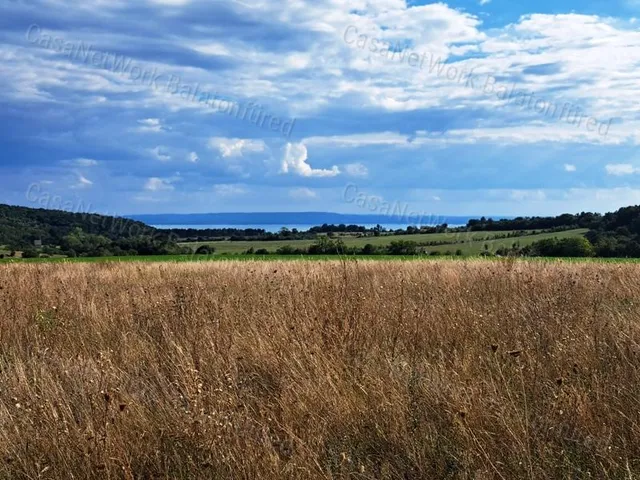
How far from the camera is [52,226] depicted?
4662 cm

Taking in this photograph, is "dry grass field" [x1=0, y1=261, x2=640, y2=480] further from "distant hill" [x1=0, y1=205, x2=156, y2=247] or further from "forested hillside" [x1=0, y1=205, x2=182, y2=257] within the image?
"distant hill" [x1=0, y1=205, x2=156, y2=247]

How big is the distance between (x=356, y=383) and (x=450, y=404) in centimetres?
76

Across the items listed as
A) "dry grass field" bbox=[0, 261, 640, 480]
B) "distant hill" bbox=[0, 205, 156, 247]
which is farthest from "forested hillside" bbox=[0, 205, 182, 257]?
"dry grass field" bbox=[0, 261, 640, 480]

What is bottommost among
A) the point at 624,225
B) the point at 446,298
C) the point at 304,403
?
the point at 304,403

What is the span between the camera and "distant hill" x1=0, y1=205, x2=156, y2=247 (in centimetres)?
4016

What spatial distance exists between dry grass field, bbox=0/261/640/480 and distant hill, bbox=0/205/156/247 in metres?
35.2

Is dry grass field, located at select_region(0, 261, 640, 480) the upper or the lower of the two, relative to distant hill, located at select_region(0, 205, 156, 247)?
lower

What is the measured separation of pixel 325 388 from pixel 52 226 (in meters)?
47.8

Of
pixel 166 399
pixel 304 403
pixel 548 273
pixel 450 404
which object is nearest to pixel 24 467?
pixel 166 399

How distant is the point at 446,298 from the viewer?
26.2 ft

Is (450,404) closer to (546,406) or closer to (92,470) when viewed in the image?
(546,406)

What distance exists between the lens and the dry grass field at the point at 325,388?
3420mm

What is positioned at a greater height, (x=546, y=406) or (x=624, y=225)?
(x=624, y=225)

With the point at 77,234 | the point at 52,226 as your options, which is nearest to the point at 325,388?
the point at 77,234
